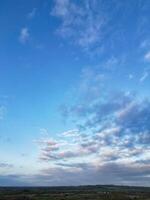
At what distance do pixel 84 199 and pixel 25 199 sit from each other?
954 inches

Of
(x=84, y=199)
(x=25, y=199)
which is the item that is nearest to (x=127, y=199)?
(x=84, y=199)

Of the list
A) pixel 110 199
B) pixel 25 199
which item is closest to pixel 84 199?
pixel 110 199

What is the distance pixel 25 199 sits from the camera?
4941 inches

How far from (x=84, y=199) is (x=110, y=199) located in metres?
11.1

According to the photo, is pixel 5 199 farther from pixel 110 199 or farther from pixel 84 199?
pixel 110 199

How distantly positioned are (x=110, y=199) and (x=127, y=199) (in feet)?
22.7

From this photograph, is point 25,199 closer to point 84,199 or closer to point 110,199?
point 84,199

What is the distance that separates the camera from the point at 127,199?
125188 mm

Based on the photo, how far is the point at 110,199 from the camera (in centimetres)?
12600

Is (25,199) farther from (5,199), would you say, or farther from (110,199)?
(110,199)

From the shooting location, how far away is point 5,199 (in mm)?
124500

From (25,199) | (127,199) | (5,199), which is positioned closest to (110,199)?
(127,199)

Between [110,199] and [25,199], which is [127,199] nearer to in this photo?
[110,199]

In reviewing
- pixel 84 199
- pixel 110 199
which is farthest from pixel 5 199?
pixel 110 199
